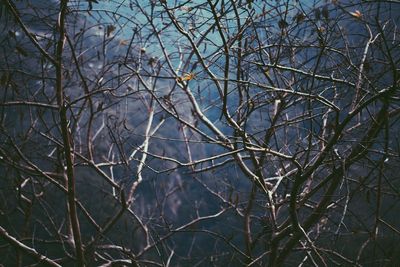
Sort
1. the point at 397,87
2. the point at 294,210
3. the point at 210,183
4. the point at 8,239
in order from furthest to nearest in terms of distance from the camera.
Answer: the point at 210,183
the point at 8,239
the point at 294,210
the point at 397,87

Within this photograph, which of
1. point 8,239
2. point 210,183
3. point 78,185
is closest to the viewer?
point 8,239

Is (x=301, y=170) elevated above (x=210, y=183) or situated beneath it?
elevated above

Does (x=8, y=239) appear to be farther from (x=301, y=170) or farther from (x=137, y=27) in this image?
(x=301, y=170)

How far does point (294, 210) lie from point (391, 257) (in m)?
0.59

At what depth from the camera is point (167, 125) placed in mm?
11094

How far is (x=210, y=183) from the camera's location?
1030 centimetres

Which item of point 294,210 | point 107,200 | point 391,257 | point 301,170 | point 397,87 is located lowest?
point 107,200

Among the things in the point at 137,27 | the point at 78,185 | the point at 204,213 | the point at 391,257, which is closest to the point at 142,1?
the point at 137,27

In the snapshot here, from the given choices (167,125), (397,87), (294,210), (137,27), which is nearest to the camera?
(397,87)

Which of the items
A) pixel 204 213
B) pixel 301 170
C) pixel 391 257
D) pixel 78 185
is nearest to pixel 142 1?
pixel 301 170

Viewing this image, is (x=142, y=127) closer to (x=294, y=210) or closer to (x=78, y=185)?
(x=78, y=185)

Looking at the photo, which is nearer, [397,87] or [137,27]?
[397,87]

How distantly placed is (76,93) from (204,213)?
4377 millimetres

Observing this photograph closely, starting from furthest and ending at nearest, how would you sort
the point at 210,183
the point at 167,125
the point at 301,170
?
the point at 167,125 < the point at 210,183 < the point at 301,170
